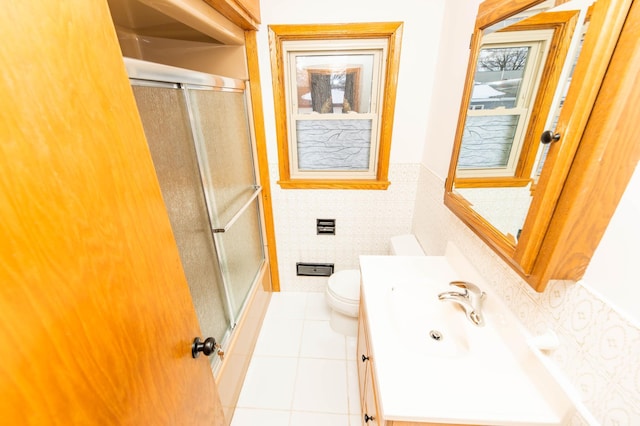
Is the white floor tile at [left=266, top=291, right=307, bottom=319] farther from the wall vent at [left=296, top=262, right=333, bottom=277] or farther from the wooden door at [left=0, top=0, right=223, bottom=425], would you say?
the wooden door at [left=0, top=0, right=223, bottom=425]

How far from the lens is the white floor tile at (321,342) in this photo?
1.72 metres

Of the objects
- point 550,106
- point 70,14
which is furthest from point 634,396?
point 70,14

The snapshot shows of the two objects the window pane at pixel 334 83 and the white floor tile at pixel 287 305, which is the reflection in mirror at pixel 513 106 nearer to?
the window pane at pixel 334 83

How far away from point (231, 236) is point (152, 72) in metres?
0.89

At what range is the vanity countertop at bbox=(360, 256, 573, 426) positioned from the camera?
660 mm

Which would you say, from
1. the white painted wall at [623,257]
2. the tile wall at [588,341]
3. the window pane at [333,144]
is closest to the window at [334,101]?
the window pane at [333,144]

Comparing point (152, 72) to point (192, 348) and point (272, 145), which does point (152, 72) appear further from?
point (272, 145)

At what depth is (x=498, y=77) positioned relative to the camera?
936 mm

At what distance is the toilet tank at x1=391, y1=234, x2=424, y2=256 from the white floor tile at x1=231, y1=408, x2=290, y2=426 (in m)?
1.13

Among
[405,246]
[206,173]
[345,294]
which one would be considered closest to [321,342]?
[345,294]

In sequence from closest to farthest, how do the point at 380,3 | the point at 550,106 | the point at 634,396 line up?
the point at 634,396
the point at 550,106
the point at 380,3

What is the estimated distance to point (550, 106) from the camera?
68cm

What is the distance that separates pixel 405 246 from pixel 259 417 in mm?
1314

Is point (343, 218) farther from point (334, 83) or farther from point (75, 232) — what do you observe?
point (75, 232)
